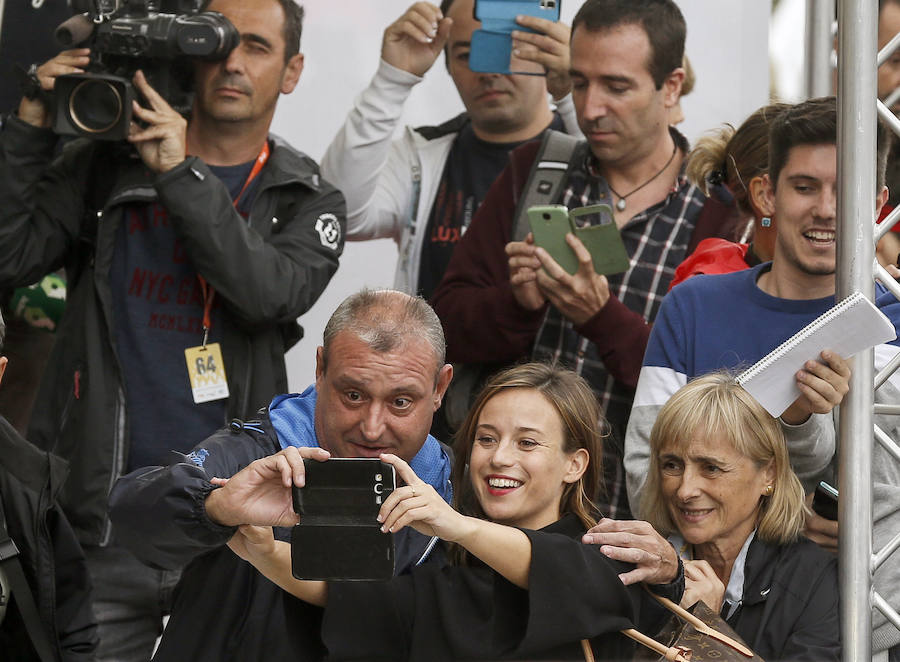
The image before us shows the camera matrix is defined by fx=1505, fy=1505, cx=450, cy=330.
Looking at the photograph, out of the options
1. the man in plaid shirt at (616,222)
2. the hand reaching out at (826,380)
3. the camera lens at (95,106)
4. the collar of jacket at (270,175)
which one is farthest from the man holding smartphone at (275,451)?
the camera lens at (95,106)

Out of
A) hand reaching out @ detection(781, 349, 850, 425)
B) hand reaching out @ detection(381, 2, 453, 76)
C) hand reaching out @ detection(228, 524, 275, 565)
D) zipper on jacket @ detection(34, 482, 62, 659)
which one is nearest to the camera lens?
hand reaching out @ detection(381, 2, 453, 76)

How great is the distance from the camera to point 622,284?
13.3ft

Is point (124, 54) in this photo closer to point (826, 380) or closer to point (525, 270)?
point (525, 270)

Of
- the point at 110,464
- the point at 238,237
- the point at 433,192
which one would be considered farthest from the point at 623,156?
the point at 110,464

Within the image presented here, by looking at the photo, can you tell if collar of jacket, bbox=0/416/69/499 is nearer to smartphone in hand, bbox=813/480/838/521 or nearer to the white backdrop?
the white backdrop

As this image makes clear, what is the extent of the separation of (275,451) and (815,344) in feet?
3.72

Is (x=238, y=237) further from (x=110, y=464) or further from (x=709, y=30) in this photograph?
(x=709, y=30)

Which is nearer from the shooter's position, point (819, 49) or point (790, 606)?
point (790, 606)

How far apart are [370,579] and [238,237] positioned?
1.45 meters

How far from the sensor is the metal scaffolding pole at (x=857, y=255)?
3004mm

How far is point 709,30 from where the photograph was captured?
16.1 feet

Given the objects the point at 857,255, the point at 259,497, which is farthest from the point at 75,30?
the point at 857,255

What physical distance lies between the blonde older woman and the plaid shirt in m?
0.58

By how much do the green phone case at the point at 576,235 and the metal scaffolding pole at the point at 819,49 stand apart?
1401mm
